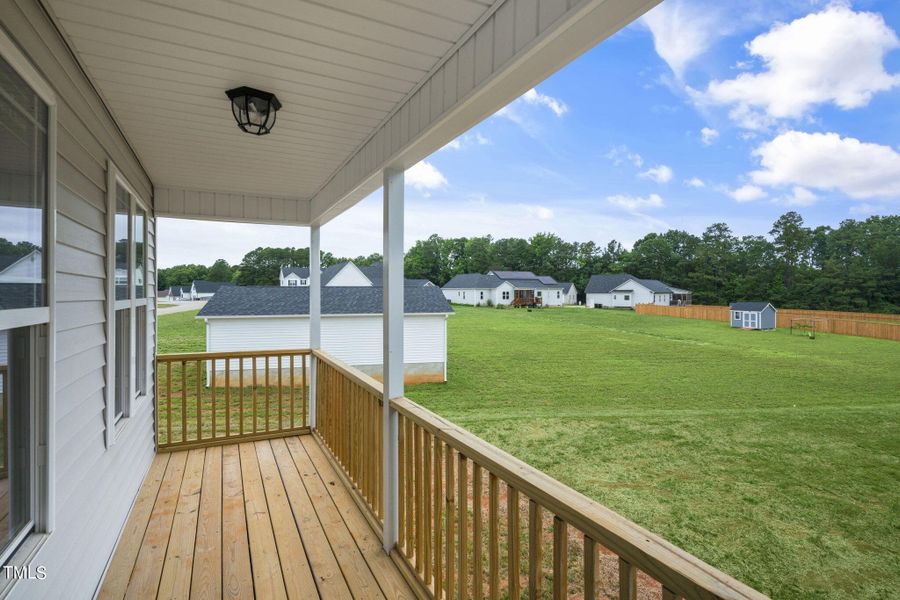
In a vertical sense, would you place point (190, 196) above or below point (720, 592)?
above

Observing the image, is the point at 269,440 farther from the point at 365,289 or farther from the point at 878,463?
the point at 878,463

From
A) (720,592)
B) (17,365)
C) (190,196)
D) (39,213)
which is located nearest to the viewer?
(720,592)

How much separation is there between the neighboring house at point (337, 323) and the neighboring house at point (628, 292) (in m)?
3.90

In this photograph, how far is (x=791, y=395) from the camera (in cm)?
1154

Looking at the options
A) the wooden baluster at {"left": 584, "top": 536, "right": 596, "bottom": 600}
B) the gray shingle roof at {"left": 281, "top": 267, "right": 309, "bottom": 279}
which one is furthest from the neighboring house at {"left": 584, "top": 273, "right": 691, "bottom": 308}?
the wooden baluster at {"left": 584, "top": 536, "right": 596, "bottom": 600}

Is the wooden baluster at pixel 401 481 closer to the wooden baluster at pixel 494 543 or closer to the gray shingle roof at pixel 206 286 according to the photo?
the wooden baluster at pixel 494 543

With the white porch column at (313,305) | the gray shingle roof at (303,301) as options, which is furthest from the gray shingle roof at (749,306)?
Answer: the white porch column at (313,305)

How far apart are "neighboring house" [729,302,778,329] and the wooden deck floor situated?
38.1ft

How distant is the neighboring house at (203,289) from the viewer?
8490 millimetres

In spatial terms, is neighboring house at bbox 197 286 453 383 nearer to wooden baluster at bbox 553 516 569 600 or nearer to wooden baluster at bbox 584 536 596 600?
wooden baluster at bbox 553 516 569 600

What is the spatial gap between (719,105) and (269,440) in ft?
46.7

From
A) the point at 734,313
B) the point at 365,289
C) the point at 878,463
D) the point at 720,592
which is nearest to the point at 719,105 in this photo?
the point at 734,313

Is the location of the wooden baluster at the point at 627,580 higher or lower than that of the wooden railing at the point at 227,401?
higher

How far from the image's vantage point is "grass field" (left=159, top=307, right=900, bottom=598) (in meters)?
5.68
